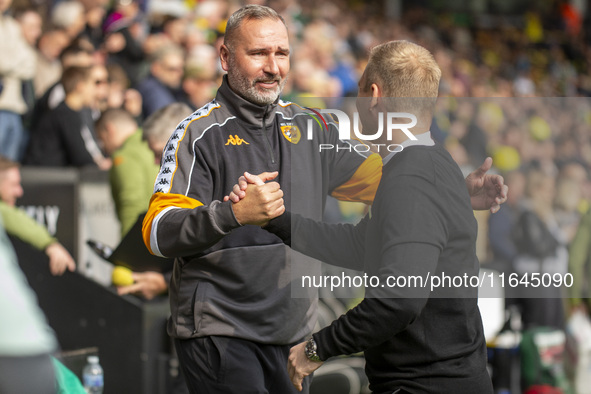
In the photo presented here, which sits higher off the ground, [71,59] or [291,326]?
[71,59]

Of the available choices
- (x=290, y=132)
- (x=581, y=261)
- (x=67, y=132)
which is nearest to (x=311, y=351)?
(x=290, y=132)

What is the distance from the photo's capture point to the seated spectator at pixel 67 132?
248 inches

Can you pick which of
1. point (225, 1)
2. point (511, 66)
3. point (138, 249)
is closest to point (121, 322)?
point (138, 249)

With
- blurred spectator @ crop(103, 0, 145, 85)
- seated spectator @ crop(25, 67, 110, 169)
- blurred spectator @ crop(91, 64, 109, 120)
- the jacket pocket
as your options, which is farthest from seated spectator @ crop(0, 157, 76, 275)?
blurred spectator @ crop(103, 0, 145, 85)

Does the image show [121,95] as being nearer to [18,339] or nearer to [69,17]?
[69,17]

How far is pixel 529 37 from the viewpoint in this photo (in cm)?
2488

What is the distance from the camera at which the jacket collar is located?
3.21 metres

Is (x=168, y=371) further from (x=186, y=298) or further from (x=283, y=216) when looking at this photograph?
(x=283, y=216)

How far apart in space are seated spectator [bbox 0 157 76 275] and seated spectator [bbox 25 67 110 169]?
0.98 meters

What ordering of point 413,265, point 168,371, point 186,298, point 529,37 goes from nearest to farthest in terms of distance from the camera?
1. point 413,265
2. point 186,298
3. point 168,371
4. point 529,37

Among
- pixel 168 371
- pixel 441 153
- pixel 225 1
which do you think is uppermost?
pixel 225 1

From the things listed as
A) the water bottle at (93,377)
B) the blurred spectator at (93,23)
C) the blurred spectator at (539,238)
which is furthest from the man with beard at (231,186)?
the blurred spectator at (93,23)

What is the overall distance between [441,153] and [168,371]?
2.99 meters

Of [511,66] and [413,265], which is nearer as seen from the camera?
[413,265]
